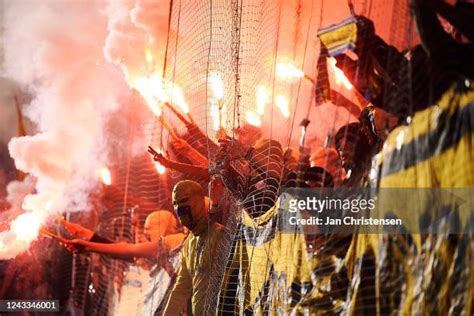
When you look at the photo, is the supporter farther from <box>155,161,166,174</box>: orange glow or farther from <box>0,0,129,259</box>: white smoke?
<box>0,0,129,259</box>: white smoke

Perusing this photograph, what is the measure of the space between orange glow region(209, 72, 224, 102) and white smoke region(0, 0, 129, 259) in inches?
63.5

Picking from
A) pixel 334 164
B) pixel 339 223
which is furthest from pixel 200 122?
pixel 339 223

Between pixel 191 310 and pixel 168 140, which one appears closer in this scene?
pixel 191 310

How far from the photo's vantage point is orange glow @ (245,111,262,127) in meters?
4.14

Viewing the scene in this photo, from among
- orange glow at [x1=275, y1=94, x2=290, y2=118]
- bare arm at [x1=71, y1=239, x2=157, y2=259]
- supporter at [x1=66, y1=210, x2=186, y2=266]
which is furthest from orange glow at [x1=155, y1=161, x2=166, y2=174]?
orange glow at [x1=275, y1=94, x2=290, y2=118]

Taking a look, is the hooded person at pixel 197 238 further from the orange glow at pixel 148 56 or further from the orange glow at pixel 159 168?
the orange glow at pixel 148 56

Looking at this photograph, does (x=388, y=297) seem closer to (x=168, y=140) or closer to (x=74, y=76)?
(x=168, y=140)

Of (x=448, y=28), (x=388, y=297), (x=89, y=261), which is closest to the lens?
(x=388, y=297)

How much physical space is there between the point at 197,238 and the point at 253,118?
0.78 m

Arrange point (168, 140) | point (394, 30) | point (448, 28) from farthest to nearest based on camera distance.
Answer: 1. point (168, 140)
2. point (394, 30)
3. point (448, 28)

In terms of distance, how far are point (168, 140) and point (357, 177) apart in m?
1.91

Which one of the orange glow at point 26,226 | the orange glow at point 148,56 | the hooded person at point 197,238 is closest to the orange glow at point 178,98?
the orange glow at point 148,56

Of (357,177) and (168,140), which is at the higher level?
(168,140)

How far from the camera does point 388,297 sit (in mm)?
2602
